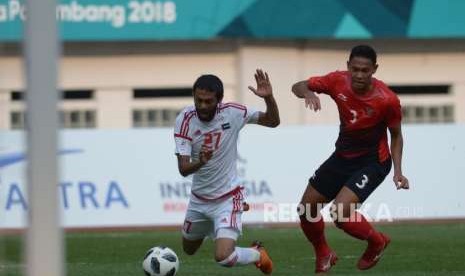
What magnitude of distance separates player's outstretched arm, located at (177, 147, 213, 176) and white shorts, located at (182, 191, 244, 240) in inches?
23.0

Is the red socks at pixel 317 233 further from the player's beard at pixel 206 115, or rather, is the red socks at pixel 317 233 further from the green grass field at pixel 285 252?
the player's beard at pixel 206 115

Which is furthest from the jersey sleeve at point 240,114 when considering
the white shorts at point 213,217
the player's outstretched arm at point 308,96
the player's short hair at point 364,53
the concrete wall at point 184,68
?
the concrete wall at point 184,68

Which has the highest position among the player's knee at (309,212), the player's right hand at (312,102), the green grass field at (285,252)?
the player's right hand at (312,102)

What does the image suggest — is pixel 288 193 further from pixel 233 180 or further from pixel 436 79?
pixel 436 79

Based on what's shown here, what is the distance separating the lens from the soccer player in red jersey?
11.1 metres

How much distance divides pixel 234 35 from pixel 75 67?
3.99 meters

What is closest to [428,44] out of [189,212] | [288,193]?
[288,193]

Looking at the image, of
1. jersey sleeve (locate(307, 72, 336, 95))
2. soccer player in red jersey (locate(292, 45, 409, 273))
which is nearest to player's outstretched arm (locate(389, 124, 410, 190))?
soccer player in red jersey (locate(292, 45, 409, 273))

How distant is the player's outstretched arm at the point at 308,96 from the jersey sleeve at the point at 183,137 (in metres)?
1.09

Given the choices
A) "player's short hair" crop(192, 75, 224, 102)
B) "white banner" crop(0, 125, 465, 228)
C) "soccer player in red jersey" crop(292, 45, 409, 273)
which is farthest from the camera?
"white banner" crop(0, 125, 465, 228)

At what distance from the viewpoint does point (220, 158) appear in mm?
10633

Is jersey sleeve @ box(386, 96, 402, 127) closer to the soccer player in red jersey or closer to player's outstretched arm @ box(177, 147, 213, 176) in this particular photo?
the soccer player in red jersey

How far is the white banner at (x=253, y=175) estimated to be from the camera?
66.2 ft

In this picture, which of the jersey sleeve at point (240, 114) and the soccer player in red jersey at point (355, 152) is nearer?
the jersey sleeve at point (240, 114)
